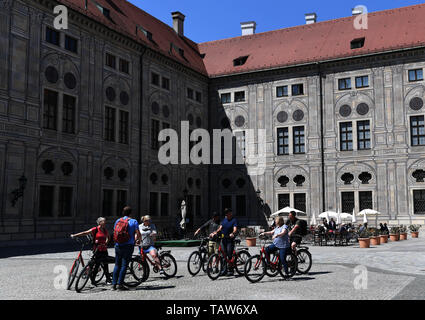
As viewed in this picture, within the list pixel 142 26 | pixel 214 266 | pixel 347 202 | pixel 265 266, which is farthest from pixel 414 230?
pixel 142 26

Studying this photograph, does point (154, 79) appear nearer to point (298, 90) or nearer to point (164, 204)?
point (164, 204)

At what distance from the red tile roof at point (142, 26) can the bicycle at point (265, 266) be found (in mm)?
22116

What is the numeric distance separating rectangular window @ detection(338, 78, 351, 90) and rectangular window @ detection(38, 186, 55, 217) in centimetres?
2401

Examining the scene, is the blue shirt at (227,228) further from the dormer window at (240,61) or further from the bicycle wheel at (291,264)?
the dormer window at (240,61)

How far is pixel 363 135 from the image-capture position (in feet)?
127

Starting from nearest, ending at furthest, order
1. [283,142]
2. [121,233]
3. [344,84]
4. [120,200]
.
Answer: [121,233] → [120,200] → [344,84] → [283,142]

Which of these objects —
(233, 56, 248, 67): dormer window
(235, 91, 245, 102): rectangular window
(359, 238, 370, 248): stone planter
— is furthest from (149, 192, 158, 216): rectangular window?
(359, 238, 370, 248): stone planter

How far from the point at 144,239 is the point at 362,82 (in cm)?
3034

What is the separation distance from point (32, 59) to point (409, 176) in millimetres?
27213

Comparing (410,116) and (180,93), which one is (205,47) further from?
(410,116)

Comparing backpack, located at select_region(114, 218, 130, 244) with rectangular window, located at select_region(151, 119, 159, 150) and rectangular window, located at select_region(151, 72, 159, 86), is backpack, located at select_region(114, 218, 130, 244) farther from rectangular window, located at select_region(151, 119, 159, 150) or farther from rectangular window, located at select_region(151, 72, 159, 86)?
rectangular window, located at select_region(151, 72, 159, 86)

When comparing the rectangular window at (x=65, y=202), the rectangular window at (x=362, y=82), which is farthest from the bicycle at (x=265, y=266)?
the rectangular window at (x=362, y=82)

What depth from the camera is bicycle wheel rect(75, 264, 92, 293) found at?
11.0 m
